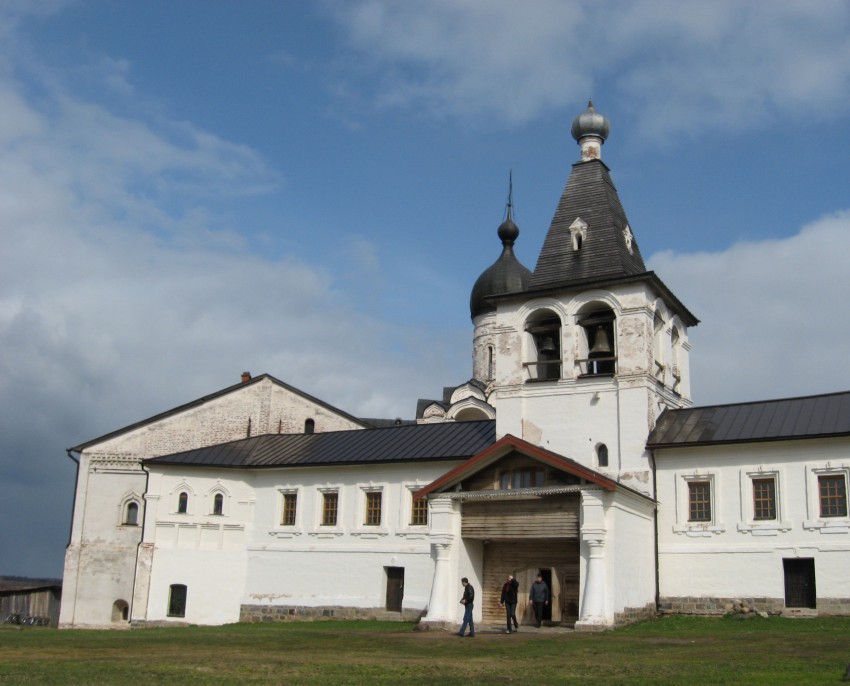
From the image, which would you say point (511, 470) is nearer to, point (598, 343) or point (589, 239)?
point (598, 343)

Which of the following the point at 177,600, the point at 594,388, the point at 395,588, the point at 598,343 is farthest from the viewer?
the point at 177,600

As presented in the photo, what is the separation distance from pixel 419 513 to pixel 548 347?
20.2 ft

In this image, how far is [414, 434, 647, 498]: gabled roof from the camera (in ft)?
73.7

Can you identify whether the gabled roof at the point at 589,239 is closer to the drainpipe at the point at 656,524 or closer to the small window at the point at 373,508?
the drainpipe at the point at 656,524

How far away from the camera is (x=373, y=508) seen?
29.7 metres

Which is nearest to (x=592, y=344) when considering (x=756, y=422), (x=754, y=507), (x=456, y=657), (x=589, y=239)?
(x=589, y=239)

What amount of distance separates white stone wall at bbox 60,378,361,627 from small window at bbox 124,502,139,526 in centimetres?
21

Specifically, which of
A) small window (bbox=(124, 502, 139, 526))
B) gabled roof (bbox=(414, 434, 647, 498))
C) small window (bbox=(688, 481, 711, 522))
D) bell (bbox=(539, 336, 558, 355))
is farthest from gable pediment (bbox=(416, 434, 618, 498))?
small window (bbox=(124, 502, 139, 526))

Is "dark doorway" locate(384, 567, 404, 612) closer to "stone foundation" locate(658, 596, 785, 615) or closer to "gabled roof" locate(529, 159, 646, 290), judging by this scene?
"stone foundation" locate(658, 596, 785, 615)

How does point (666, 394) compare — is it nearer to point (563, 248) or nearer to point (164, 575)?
point (563, 248)

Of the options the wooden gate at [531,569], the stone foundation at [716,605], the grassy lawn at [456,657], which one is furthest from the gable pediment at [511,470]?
the stone foundation at [716,605]

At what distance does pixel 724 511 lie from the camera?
25.0 m

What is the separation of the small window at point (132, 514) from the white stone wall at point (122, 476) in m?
0.21

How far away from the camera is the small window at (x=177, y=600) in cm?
3020
